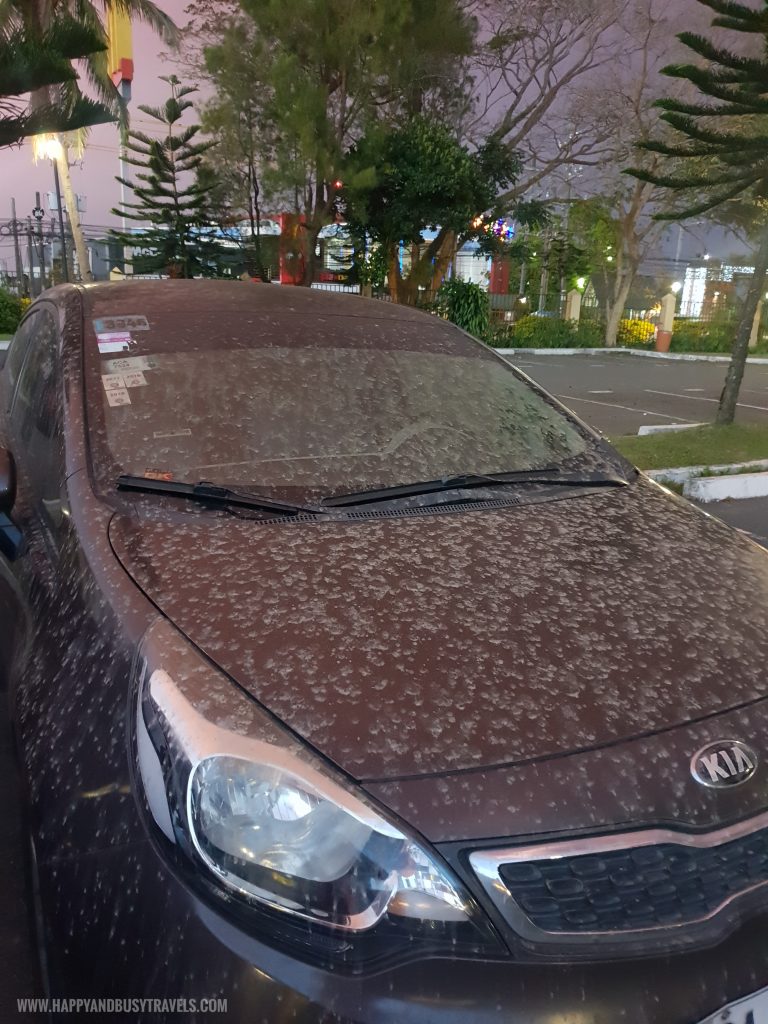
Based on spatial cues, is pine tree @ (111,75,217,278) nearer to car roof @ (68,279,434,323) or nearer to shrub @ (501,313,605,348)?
shrub @ (501,313,605,348)

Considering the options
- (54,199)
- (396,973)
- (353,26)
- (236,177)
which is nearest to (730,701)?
(396,973)

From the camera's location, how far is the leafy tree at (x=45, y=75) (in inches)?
480

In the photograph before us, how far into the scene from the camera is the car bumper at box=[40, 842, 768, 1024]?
104 cm

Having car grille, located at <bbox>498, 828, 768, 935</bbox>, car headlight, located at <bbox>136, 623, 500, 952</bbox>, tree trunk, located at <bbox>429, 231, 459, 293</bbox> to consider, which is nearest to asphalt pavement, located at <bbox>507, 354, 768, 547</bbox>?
tree trunk, located at <bbox>429, 231, 459, 293</bbox>

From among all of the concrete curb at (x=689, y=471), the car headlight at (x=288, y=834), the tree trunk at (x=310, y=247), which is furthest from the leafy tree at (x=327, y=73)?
the car headlight at (x=288, y=834)

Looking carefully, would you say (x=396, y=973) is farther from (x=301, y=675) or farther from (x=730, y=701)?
(x=730, y=701)

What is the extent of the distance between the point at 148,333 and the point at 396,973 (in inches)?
72.2

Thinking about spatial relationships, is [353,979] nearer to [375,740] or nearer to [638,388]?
[375,740]

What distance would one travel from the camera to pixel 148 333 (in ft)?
7.71

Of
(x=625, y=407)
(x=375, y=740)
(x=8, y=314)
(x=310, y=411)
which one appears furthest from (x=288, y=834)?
(x=8, y=314)

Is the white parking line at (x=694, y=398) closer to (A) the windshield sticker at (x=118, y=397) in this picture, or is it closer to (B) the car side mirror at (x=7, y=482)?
(A) the windshield sticker at (x=118, y=397)

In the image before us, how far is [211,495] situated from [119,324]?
32.0 inches

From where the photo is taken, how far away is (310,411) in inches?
87.4

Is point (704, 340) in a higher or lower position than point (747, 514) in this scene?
lower
